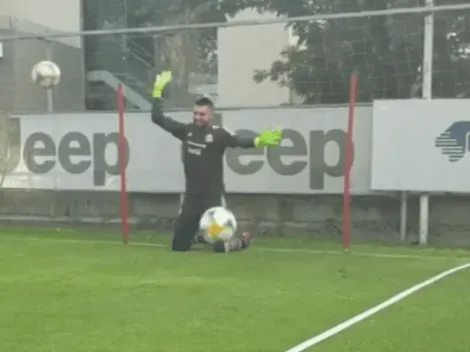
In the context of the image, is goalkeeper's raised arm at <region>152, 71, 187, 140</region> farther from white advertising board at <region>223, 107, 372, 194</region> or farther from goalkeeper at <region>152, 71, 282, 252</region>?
white advertising board at <region>223, 107, 372, 194</region>

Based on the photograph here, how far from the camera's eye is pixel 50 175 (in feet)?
39.1

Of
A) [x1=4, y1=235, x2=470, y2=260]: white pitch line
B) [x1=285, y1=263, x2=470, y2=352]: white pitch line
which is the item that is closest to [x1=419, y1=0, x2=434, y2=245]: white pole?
[x1=4, y1=235, x2=470, y2=260]: white pitch line

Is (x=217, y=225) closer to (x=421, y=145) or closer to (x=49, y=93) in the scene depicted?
(x=421, y=145)

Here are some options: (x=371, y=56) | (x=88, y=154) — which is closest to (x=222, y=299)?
(x=371, y=56)

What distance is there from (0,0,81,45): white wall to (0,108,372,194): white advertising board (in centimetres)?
294

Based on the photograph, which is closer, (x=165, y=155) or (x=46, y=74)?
(x=165, y=155)

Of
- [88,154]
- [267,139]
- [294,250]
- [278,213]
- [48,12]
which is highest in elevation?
[48,12]

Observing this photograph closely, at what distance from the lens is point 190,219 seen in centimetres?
949

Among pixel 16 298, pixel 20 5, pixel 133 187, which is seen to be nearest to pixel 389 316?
pixel 16 298

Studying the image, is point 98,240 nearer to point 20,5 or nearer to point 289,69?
point 289,69

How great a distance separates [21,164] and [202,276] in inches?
221

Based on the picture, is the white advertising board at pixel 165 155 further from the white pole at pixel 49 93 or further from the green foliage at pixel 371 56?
the green foliage at pixel 371 56

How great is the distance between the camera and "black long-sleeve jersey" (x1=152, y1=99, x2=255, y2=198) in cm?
953

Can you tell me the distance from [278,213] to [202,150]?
1.87 meters
